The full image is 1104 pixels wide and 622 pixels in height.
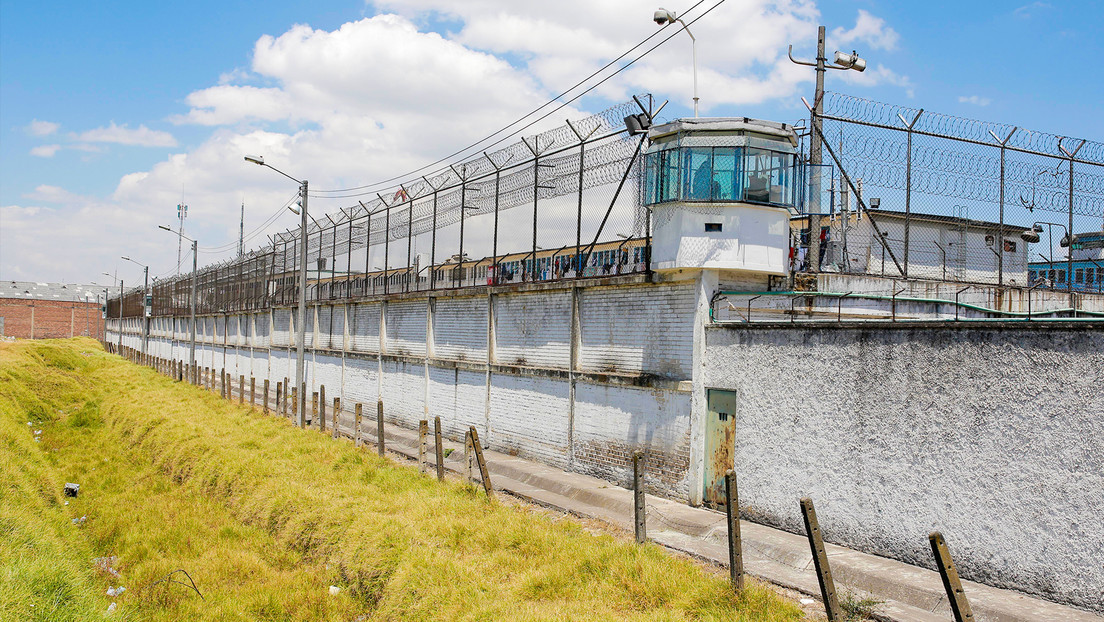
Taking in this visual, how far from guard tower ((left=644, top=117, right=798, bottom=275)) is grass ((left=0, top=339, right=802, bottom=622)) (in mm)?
4188

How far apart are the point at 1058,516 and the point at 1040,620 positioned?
96 centimetres

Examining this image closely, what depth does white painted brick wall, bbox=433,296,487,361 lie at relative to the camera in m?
16.7

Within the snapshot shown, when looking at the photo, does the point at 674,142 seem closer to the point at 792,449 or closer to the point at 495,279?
the point at 792,449

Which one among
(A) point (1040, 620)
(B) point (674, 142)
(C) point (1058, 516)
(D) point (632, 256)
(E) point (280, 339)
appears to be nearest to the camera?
(A) point (1040, 620)

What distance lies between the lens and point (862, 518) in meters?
8.59

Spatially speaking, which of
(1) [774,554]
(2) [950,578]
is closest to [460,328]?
(1) [774,554]

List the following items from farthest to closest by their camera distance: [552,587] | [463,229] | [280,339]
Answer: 1. [280,339]
2. [463,229]
3. [552,587]

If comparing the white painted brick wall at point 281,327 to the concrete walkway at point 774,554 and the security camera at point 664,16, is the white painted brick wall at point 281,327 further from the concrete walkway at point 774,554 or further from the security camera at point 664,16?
the security camera at point 664,16

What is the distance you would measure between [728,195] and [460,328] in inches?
323

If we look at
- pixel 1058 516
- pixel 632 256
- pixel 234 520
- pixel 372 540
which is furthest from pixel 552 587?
pixel 234 520

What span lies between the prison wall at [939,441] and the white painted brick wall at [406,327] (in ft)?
34.4

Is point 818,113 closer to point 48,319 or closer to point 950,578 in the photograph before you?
point 950,578

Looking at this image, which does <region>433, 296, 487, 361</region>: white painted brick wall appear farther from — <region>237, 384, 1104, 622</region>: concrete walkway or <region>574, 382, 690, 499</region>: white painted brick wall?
<region>574, 382, 690, 499</region>: white painted brick wall

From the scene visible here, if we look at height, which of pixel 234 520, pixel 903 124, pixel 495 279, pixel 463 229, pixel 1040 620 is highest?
pixel 903 124
